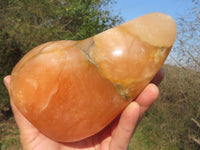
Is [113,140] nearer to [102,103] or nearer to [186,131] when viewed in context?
[102,103]

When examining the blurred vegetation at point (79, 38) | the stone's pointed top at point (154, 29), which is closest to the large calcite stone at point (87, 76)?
the stone's pointed top at point (154, 29)

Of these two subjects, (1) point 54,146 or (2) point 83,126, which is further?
(1) point 54,146

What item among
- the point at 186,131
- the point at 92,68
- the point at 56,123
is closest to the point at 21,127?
the point at 56,123

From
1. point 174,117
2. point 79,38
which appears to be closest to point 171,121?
point 174,117

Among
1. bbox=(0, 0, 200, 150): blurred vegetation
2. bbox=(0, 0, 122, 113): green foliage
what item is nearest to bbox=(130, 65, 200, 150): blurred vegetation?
bbox=(0, 0, 200, 150): blurred vegetation

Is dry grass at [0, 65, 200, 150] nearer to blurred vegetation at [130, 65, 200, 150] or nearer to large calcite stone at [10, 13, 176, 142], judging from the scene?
blurred vegetation at [130, 65, 200, 150]

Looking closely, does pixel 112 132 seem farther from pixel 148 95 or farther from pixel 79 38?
pixel 79 38

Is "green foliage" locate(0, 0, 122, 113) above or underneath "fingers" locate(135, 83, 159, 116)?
underneath

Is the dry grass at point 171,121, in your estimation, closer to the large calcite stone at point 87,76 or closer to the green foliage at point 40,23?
the green foliage at point 40,23
